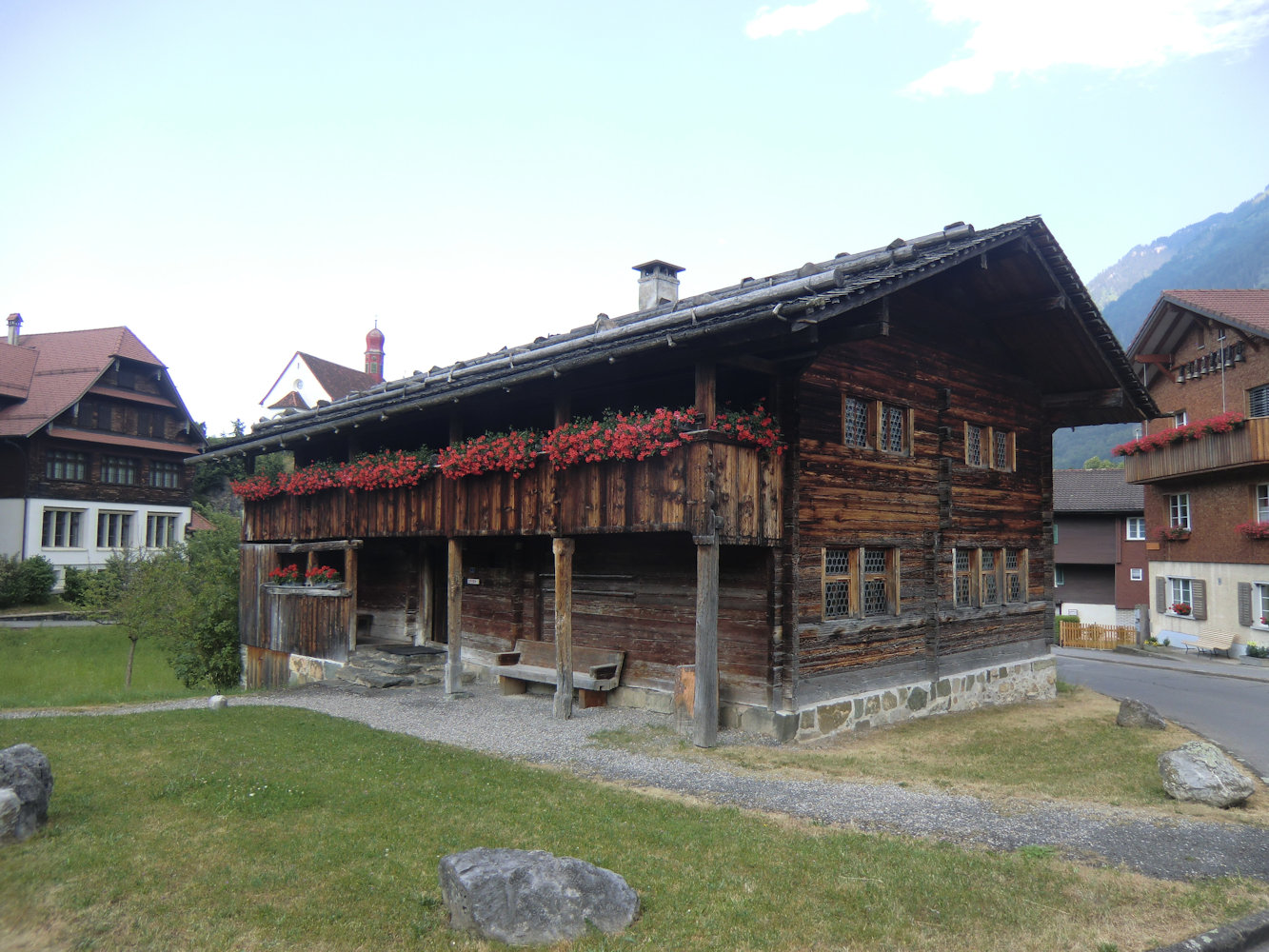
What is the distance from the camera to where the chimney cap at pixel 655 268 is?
17.8m

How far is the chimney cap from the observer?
17.8 metres

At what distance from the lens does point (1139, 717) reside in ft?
44.9

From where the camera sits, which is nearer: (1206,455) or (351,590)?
(351,590)

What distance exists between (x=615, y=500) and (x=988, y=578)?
874 cm

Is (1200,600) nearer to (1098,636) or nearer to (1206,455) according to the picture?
(1098,636)

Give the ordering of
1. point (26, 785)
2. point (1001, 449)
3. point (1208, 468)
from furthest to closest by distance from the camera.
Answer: point (1208, 468), point (1001, 449), point (26, 785)

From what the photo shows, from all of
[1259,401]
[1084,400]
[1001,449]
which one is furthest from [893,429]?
[1259,401]

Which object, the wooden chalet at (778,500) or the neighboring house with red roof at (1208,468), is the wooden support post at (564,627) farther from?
the neighboring house with red roof at (1208,468)

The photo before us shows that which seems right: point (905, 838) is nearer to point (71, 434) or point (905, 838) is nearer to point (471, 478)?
point (471, 478)

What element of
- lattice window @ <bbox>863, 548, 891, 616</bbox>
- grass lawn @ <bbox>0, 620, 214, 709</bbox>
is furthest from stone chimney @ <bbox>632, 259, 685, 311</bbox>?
grass lawn @ <bbox>0, 620, 214, 709</bbox>

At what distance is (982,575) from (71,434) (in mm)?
39330

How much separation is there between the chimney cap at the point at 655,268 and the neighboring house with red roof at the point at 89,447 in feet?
96.7

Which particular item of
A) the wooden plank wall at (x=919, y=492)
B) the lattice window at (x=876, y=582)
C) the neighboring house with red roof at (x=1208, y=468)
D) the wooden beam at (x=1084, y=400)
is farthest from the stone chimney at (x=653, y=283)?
the neighboring house with red roof at (x=1208, y=468)

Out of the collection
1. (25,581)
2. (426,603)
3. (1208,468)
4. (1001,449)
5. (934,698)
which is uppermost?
(1208,468)
